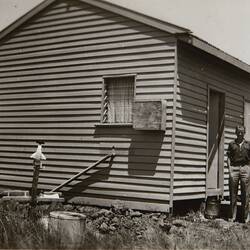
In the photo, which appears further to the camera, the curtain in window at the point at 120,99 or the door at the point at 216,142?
the door at the point at 216,142

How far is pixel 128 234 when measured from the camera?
8.70m

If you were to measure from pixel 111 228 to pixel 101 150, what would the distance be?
8.27ft

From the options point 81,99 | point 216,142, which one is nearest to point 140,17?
point 81,99

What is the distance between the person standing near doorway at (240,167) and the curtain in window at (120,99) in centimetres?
252

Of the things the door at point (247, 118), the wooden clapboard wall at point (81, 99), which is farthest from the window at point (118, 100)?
the door at point (247, 118)

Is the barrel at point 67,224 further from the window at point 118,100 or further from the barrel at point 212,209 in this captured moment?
the barrel at point 212,209

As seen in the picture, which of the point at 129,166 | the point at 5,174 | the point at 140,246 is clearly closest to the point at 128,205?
the point at 129,166

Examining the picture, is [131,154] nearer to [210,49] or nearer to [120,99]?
[120,99]

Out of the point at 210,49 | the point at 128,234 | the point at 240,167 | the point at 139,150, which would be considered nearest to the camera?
the point at 128,234

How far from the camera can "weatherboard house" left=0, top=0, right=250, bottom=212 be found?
11297 millimetres

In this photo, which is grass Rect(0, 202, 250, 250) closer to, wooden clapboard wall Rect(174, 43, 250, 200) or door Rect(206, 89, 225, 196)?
wooden clapboard wall Rect(174, 43, 250, 200)

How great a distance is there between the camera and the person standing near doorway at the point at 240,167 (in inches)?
464

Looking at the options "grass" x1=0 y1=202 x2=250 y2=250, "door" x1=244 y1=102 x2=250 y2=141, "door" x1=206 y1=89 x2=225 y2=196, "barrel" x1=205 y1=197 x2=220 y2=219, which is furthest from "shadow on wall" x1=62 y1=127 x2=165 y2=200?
"door" x1=244 y1=102 x2=250 y2=141

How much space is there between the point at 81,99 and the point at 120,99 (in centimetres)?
112
